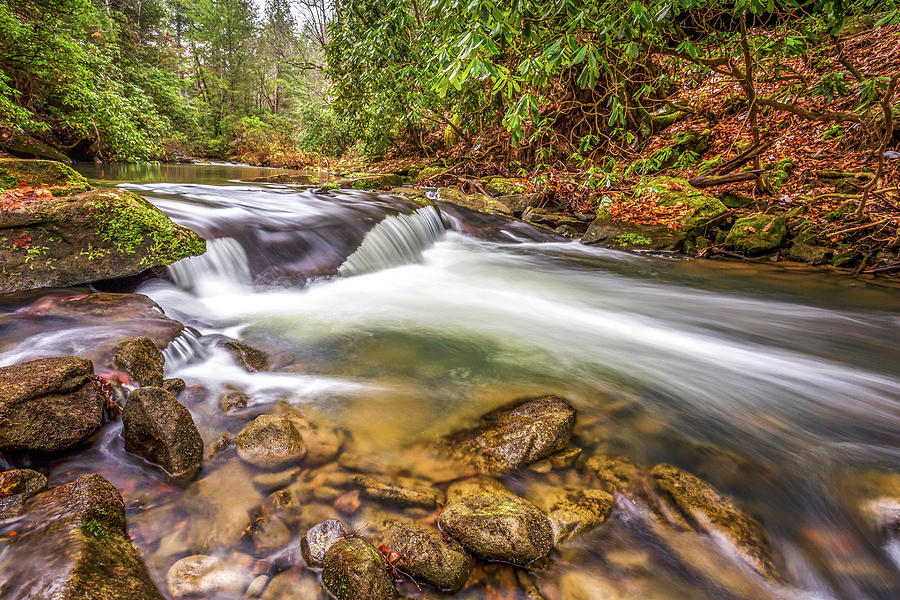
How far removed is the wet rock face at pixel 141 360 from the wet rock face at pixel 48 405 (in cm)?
27

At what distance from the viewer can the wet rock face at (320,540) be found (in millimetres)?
1514

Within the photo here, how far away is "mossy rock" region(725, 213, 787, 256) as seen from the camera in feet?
21.4

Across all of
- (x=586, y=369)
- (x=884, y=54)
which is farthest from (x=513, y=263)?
(x=884, y=54)

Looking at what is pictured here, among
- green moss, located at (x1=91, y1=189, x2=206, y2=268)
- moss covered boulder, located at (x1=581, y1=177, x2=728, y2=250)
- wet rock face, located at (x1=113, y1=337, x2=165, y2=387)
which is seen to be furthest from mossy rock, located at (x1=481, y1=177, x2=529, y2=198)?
wet rock face, located at (x1=113, y1=337, x2=165, y2=387)

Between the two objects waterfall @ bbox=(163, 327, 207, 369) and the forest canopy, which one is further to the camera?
the forest canopy

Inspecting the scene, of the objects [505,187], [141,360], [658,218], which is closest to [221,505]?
[141,360]

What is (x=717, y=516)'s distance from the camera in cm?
177

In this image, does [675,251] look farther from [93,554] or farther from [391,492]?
[93,554]

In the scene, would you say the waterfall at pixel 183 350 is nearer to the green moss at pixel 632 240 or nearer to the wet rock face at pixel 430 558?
the wet rock face at pixel 430 558

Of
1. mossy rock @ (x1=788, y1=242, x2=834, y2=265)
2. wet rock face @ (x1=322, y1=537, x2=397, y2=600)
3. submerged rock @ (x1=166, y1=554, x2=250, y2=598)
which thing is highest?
mossy rock @ (x1=788, y1=242, x2=834, y2=265)

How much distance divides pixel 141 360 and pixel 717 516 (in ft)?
10.7

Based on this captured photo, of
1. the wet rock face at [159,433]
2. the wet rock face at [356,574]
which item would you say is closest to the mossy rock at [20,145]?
the wet rock face at [159,433]

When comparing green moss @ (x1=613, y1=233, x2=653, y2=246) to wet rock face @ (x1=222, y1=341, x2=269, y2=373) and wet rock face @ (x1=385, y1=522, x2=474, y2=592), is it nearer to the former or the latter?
wet rock face @ (x1=222, y1=341, x2=269, y2=373)

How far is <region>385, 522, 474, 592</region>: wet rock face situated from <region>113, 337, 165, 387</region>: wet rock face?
5.99ft
